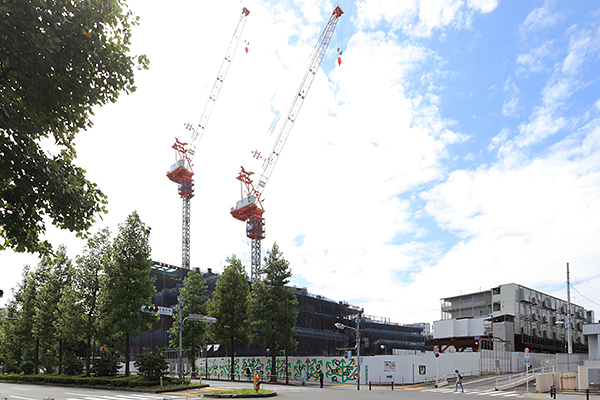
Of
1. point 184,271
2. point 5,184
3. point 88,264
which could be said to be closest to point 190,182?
point 184,271

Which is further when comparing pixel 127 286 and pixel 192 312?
pixel 192 312

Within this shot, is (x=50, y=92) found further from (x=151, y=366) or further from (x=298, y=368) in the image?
(x=298, y=368)

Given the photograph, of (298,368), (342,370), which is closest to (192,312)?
(298,368)

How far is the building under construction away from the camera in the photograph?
260ft

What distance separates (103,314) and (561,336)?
98090 millimetres

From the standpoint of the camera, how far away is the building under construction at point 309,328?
3123 inches

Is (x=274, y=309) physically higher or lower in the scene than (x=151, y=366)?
higher

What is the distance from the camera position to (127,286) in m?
40.0

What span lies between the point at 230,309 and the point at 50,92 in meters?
44.9

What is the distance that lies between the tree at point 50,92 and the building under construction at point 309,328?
192ft

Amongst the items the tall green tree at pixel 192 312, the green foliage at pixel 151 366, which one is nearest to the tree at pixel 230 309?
the tall green tree at pixel 192 312

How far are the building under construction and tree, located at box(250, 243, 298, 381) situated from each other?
18.9 metres

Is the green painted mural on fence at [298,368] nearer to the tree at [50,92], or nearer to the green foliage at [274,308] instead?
the green foliage at [274,308]

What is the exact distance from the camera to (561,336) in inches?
3930
